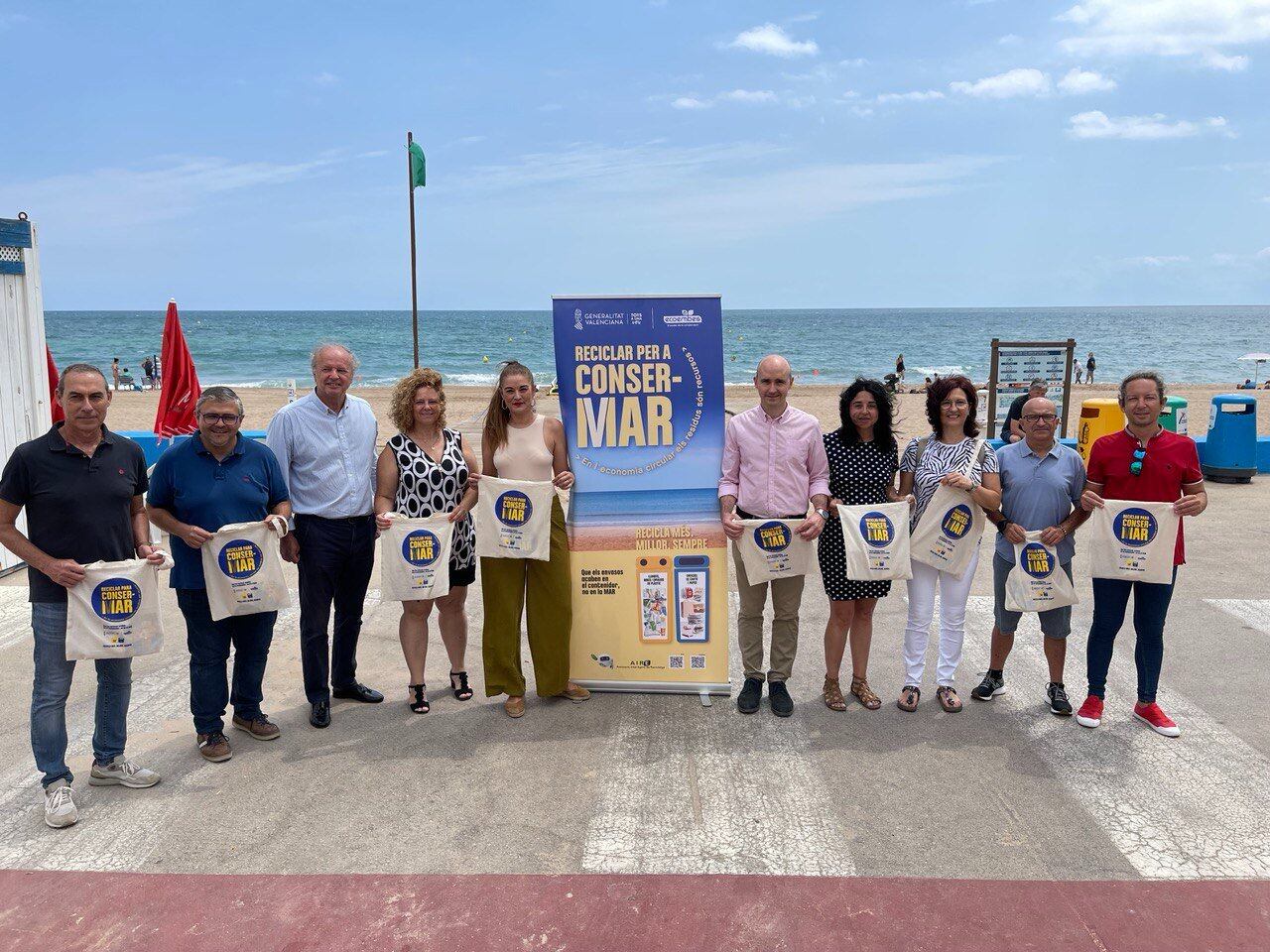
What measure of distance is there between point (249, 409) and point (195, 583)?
79.3 ft

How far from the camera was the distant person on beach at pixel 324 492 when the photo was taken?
4941 mm

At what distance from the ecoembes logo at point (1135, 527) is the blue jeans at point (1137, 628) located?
292mm

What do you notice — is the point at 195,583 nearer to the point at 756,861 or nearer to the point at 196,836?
the point at 196,836

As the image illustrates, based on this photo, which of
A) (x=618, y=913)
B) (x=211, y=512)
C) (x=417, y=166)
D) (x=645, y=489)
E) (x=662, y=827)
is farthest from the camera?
(x=417, y=166)

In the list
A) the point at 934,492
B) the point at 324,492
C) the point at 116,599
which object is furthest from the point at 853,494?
the point at 116,599

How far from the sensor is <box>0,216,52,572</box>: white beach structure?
8.05 m

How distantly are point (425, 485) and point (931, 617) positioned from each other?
306 centimetres

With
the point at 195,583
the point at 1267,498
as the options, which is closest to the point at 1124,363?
the point at 1267,498

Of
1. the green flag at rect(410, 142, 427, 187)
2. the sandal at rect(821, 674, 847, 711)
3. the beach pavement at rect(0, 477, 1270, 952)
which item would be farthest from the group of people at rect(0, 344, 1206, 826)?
the green flag at rect(410, 142, 427, 187)

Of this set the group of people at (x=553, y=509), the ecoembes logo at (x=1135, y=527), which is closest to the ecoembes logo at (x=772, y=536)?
the group of people at (x=553, y=509)

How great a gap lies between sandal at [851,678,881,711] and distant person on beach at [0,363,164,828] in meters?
3.91

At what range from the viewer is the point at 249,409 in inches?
1049

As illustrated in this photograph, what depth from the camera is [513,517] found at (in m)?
5.07

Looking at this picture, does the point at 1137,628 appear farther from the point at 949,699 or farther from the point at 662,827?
the point at 662,827
